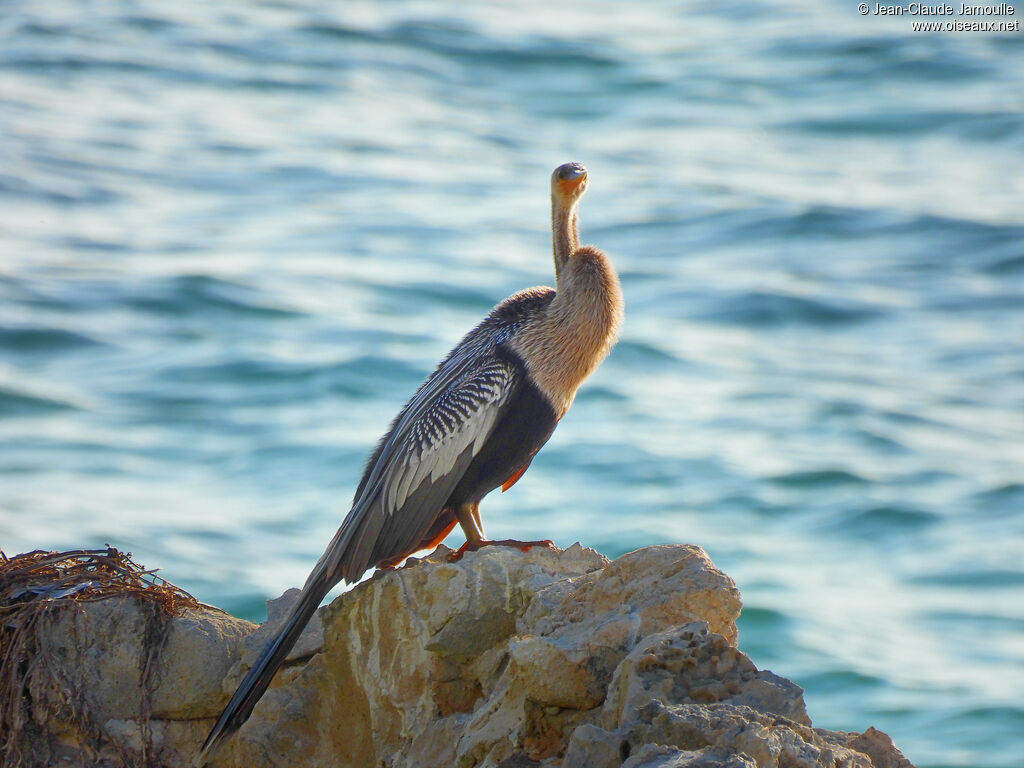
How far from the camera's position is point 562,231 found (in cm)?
912

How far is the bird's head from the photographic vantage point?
29.6 feet

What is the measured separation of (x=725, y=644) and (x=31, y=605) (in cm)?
357

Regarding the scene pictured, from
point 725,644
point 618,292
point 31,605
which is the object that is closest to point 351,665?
point 31,605

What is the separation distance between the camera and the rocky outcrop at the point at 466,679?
16.6ft

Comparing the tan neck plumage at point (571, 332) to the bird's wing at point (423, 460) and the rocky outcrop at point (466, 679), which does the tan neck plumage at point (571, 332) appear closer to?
the bird's wing at point (423, 460)

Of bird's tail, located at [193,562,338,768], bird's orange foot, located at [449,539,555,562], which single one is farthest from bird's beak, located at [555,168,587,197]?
bird's tail, located at [193,562,338,768]

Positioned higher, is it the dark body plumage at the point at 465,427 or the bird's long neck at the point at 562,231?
the bird's long neck at the point at 562,231

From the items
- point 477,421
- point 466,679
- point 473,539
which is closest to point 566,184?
point 477,421

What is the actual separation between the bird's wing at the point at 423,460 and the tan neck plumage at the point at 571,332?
0.19 meters

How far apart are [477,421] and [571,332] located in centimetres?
82

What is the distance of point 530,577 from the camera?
6.67 m

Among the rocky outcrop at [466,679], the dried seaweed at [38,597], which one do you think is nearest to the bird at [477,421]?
the rocky outcrop at [466,679]

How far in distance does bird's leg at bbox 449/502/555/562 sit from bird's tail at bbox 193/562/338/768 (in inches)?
30.0

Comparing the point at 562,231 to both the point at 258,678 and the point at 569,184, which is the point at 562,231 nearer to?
the point at 569,184
